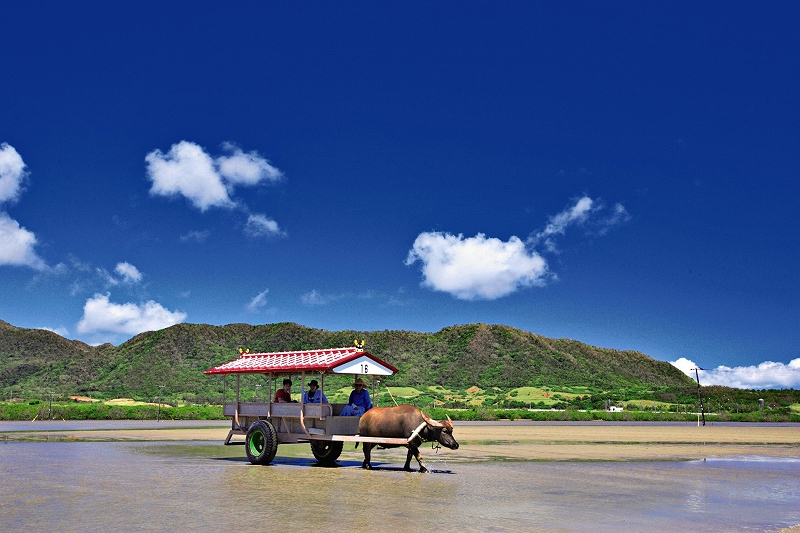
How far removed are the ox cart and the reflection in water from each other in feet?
2.48

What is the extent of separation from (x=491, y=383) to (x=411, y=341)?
29041 mm

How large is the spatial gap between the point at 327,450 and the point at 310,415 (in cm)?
126

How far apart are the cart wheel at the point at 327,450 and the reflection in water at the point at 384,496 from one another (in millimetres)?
390

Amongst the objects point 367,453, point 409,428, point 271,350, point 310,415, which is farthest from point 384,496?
point 271,350

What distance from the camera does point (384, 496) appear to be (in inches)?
594

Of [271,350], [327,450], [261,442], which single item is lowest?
[327,450]

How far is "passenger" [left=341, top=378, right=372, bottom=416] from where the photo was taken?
72.8ft

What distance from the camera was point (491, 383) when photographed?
128m

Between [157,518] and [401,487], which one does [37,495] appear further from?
[401,487]

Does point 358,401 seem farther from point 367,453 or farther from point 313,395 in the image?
point 367,453

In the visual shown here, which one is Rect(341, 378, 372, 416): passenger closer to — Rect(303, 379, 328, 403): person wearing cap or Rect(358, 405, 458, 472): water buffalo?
Rect(303, 379, 328, 403): person wearing cap

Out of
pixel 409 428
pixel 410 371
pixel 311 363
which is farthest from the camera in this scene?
pixel 410 371

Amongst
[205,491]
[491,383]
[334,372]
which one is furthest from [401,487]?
[491,383]

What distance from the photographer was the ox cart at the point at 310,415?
21469mm
